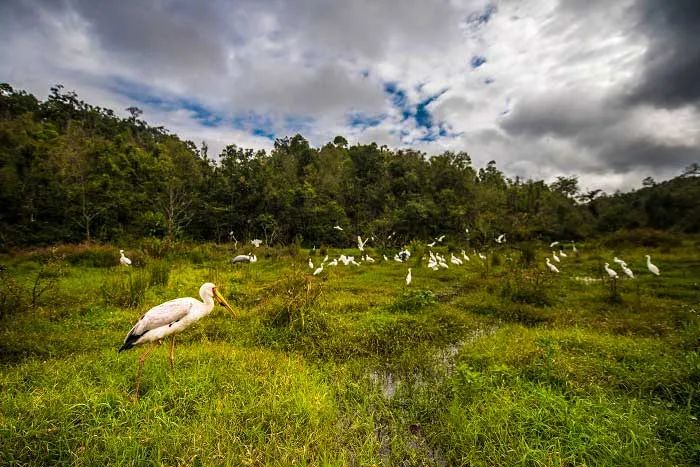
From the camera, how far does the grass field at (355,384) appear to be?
3.18m

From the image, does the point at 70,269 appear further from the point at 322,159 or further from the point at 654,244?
the point at 322,159

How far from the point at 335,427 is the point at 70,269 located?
14.3 meters

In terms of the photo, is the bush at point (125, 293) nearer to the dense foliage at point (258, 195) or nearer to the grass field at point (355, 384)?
the grass field at point (355, 384)

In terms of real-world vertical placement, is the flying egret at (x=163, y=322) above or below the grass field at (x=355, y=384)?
above

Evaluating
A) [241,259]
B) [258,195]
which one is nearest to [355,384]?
[241,259]

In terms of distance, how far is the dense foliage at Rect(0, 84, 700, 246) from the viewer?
2589 cm

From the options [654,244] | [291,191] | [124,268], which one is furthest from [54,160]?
[654,244]

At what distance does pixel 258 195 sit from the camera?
3409cm

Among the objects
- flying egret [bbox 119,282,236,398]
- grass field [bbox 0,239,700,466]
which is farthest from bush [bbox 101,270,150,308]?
flying egret [bbox 119,282,236,398]

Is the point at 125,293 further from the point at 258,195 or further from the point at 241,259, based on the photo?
the point at 258,195

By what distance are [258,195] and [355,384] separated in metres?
31.7

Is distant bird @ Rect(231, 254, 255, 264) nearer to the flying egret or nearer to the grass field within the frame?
the grass field

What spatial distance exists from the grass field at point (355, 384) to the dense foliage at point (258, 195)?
1662 centimetres

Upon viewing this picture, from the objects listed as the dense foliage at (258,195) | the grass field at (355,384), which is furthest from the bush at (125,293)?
the dense foliage at (258,195)
